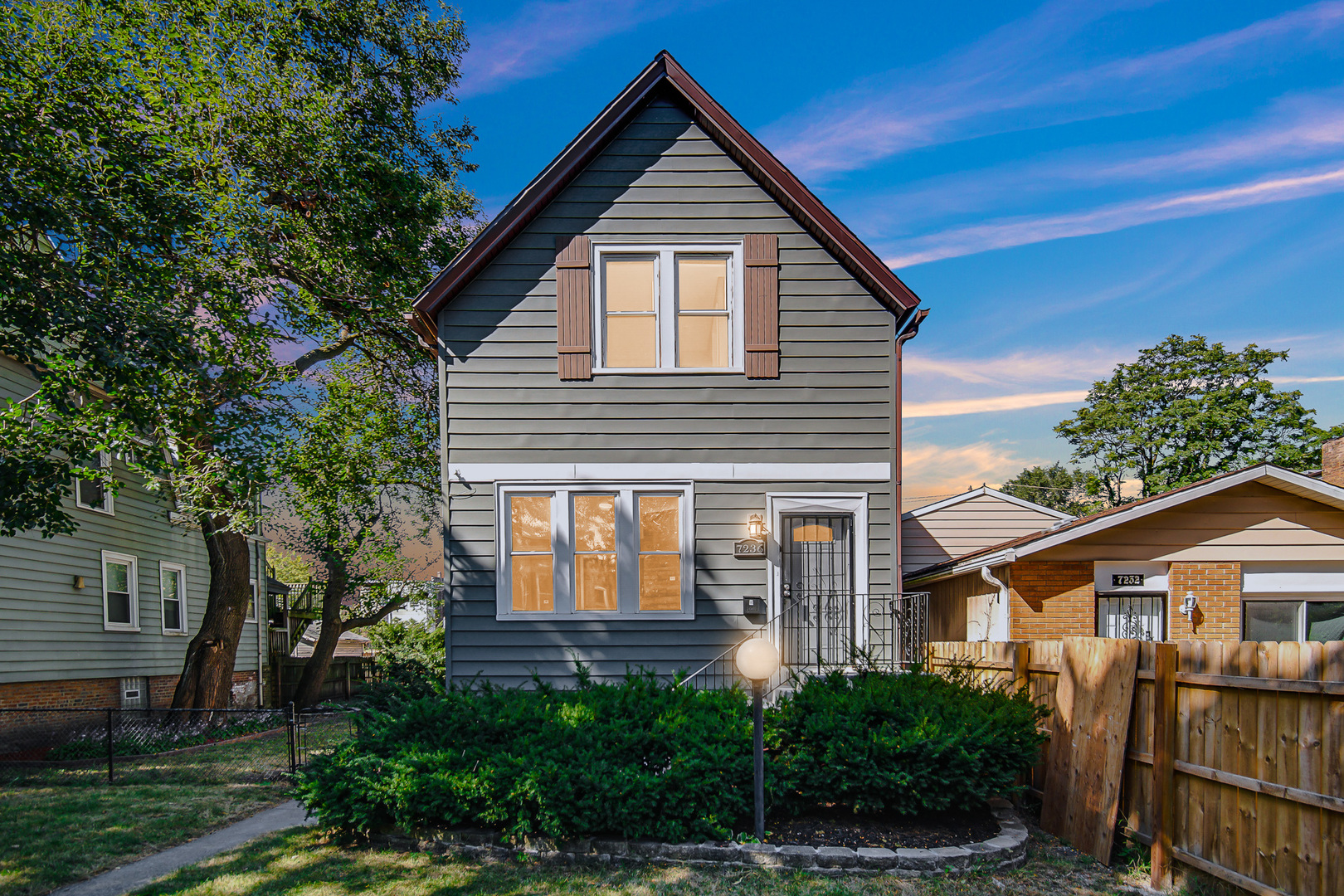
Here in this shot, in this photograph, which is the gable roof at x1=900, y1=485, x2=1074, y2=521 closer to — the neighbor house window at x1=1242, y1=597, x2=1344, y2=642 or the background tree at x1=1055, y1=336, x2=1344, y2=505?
the neighbor house window at x1=1242, y1=597, x2=1344, y2=642

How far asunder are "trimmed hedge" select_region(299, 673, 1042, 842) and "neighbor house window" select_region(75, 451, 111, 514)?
11.2 metres

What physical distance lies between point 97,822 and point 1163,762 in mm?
9357

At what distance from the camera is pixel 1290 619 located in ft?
34.0

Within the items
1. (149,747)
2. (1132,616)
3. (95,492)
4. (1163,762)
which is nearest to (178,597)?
(95,492)

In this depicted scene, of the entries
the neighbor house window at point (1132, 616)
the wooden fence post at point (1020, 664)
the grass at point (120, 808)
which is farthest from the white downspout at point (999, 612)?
the grass at point (120, 808)

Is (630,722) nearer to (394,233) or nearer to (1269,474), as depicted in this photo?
(1269,474)

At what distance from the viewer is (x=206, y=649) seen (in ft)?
49.8

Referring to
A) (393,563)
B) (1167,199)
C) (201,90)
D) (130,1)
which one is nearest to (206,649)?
(393,563)

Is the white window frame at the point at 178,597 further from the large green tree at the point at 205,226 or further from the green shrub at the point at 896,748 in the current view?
the green shrub at the point at 896,748

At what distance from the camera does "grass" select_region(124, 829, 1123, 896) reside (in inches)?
202

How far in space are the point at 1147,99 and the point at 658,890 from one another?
13.2 meters

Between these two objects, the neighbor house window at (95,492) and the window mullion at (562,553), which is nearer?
the window mullion at (562,553)

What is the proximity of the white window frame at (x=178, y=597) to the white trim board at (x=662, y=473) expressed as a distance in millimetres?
11581

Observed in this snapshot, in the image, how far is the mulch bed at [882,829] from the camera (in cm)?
579
